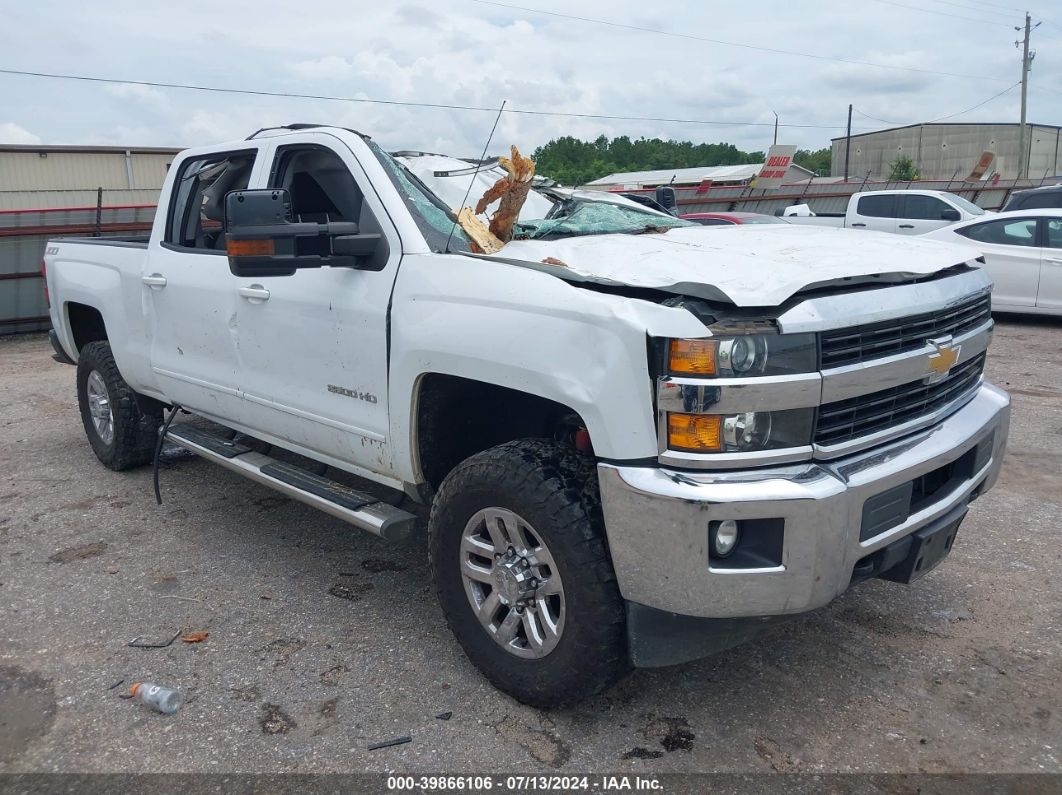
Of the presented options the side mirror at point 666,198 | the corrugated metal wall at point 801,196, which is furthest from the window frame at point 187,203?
the corrugated metal wall at point 801,196

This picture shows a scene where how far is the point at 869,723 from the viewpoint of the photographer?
301 centimetres

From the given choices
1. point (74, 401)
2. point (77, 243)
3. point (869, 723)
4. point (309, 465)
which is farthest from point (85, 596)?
point (74, 401)

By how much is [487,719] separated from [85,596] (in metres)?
2.15

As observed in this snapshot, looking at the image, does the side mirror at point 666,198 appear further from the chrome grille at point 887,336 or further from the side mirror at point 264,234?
the side mirror at point 264,234

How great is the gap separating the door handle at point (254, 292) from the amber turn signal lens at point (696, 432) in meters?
2.16

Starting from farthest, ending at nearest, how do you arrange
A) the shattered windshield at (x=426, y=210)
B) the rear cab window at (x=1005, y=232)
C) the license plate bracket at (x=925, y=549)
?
1. the rear cab window at (x=1005, y=232)
2. the shattered windshield at (x=426, y=210)
3. the license plate bracket at (x=925, y=549)

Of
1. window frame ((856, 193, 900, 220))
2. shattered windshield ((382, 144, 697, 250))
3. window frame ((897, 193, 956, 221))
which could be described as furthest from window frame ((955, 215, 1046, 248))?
shattered windshield ((382, 144, 697, 250))

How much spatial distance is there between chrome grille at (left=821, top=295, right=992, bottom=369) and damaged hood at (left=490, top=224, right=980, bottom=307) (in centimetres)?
15

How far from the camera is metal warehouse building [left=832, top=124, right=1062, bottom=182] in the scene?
68.8m

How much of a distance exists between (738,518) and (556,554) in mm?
613

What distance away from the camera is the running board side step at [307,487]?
3.55 meters

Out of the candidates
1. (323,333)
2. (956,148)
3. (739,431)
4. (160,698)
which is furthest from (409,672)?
(956,148)

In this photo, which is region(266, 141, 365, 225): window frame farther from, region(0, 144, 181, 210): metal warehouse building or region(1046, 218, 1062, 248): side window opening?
region(0, 144, 181, 210): metal warehouse building

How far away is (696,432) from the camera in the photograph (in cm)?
259
